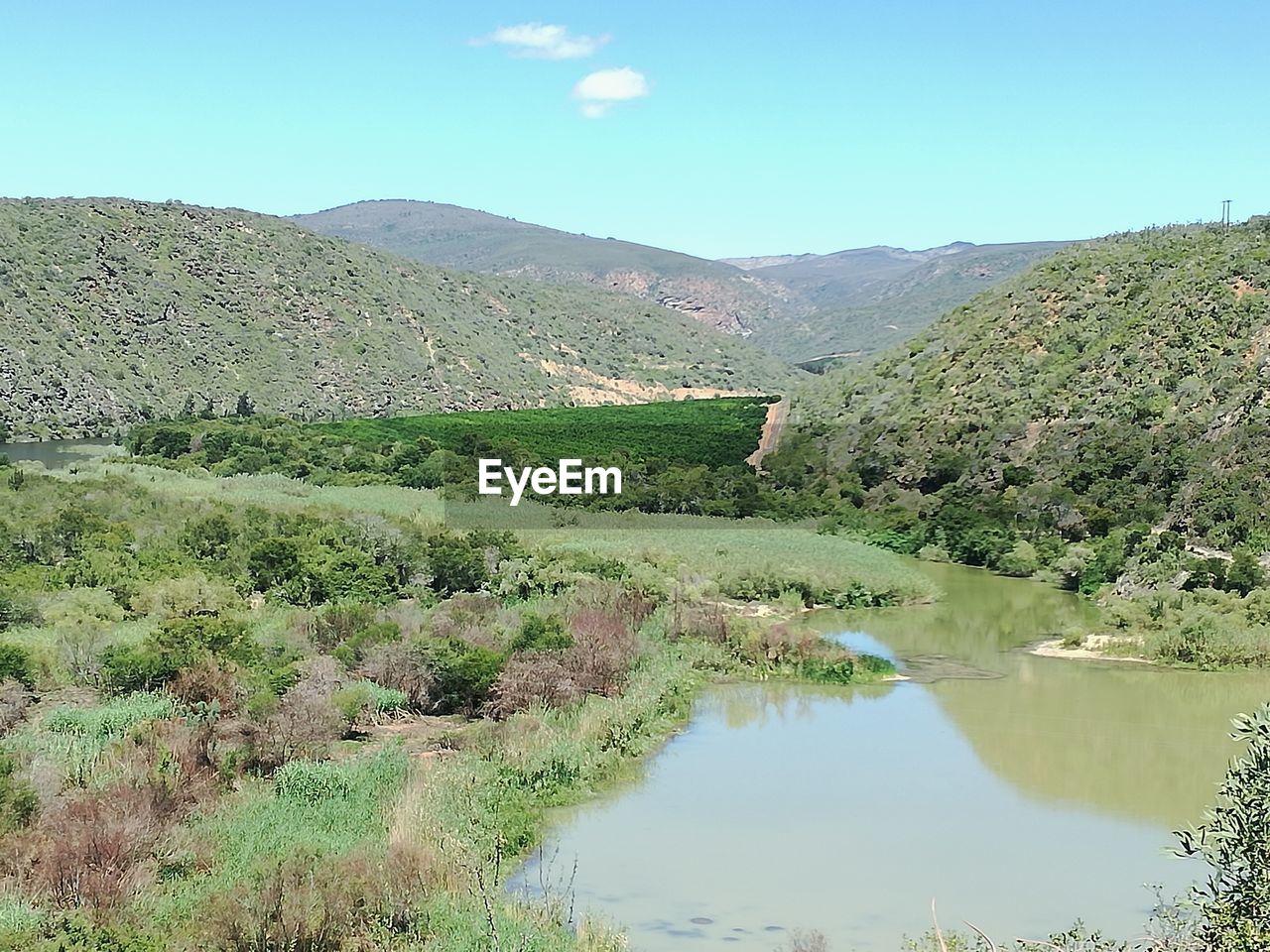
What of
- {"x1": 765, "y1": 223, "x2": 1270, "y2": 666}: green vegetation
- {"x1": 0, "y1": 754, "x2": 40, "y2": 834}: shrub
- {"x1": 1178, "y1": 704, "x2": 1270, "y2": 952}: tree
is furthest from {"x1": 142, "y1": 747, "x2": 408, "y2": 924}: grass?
{"x1": 765, "y1": 223, "x2": 1270, "y2": 666}: green vegetation

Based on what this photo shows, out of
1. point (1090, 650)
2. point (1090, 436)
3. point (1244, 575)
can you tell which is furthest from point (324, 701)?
point (1090, 436)

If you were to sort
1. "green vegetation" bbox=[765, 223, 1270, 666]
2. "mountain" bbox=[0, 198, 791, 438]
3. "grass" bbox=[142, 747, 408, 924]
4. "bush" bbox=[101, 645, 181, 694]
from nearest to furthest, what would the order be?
"grass" bbox=[142, 747, 408, 924] → "bush" bbox=[101, 645, 181, 694] → "green vegetation" bbox=[765, 223, 1270, 666] → "mountain" bbox=[0, 198, 791, 438]

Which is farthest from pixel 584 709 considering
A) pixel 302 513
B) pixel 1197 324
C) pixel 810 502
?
pixel 1197 324

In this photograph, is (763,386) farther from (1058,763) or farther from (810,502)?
(1058,763)

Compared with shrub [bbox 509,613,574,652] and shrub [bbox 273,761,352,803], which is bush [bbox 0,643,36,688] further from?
shrub [bbox 509,613,574,652]

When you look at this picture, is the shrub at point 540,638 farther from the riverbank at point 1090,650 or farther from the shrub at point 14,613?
the riverbank at point 1090,650

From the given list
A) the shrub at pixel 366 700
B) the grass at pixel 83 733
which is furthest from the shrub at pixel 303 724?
the grass at pixel 83 733
